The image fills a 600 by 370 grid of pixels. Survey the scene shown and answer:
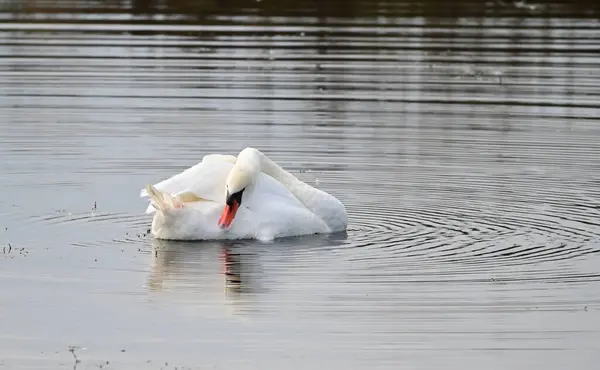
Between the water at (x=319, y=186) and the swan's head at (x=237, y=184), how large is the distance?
26 centimetres

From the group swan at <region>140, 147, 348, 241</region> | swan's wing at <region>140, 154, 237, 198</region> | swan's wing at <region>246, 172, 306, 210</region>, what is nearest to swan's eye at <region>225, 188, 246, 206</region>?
swan at <region>140, 147, 348, 241</region>

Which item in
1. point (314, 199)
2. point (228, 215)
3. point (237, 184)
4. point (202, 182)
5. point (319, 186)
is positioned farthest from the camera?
point (319, 186)

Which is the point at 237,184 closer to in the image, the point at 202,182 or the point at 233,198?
the point at 233,198

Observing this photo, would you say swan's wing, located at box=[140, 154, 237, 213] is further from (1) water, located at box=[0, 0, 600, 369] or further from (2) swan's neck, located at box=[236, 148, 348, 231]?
(1) water, located at box=[0, 0, 600, 369]

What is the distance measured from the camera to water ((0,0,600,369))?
376 inches

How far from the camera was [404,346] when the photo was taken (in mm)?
9344

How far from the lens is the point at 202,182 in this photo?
12.8m

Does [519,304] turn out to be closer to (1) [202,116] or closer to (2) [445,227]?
(2) [445,227]

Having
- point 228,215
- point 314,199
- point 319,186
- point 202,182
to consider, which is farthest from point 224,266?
point 319,186

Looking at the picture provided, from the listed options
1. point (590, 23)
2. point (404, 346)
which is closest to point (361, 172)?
point (404, 346)

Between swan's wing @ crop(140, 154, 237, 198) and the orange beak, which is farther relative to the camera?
swan's wing @ crop(140, 154, 237, 198)

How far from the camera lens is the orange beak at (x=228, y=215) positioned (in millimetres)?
12383

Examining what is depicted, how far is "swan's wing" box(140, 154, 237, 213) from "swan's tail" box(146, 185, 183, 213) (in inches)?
8.2

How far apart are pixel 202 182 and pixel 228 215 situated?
0.50 metres
